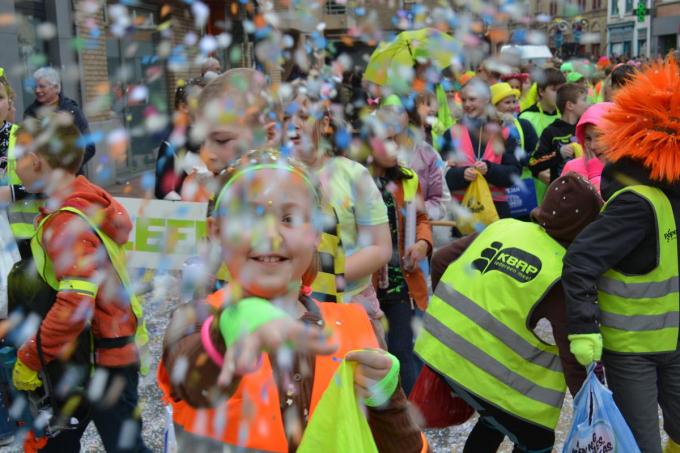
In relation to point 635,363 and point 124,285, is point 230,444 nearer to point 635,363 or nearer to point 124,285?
point 124,285

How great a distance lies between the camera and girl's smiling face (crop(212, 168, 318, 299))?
1.48 m

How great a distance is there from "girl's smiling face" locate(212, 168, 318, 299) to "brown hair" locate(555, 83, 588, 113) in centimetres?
466

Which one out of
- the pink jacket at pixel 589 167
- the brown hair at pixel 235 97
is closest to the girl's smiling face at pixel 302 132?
the brown hair at pixel 235 97

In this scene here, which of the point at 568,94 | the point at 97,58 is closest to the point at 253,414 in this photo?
the point at 568,94

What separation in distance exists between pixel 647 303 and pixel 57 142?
2300mm

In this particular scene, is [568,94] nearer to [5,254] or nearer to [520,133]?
[520,133]

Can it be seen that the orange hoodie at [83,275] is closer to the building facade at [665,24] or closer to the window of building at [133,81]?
the window of building at [133,81]

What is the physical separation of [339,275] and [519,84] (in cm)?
770

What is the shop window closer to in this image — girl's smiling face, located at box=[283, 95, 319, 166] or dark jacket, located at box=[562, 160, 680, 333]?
girl's smiling face, located at box=[283, 95, 319, 166]

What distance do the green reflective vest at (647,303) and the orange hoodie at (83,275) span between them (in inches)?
73.1

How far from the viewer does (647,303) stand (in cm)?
271

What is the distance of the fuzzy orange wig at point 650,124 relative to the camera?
2.61m

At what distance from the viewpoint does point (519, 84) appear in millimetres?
9805

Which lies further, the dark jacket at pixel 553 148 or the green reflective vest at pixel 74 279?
the dark jacket at pixel 553 148
